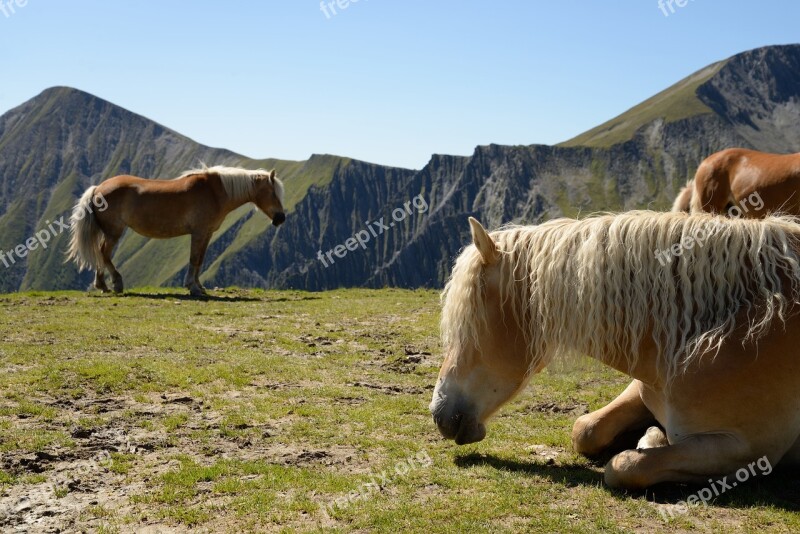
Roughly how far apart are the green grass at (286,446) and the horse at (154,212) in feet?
20.0

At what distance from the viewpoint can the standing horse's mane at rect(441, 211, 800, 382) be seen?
4230 millimetres

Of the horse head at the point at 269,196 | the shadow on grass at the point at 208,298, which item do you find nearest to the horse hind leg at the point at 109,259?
the shadow on grass at the point at 208,298

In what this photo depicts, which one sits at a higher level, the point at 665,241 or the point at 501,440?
the point at 665,241

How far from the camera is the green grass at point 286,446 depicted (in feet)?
13.4

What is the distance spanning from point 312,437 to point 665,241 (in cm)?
366

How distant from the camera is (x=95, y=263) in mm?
17078

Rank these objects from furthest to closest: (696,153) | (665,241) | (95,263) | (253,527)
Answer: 1. (696,153)
2. (95,263)
3. (665,241)
4. (253,527)

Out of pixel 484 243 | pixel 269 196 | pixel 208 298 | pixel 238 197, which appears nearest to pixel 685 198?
pixel 484 243

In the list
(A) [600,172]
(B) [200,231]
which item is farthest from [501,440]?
(A) [600,172]

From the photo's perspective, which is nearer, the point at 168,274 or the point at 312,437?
the point at 312,437

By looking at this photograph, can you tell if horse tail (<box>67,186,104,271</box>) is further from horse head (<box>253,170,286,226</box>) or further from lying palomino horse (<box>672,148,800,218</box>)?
lying palomino horse (<box>672,148,800,218</box>)

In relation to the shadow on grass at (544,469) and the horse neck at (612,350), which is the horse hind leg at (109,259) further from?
the horse neck at (612,350)

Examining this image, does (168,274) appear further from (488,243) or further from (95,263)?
(488,243)

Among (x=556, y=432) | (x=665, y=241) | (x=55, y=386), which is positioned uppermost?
(x=665, y=241)
